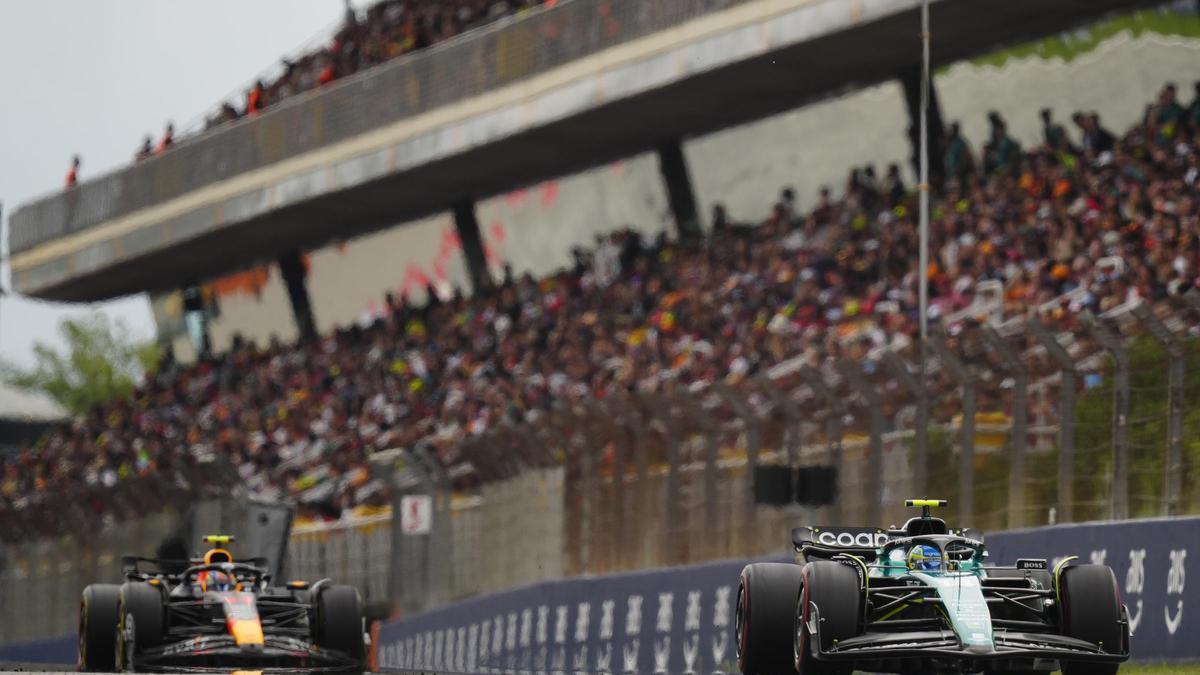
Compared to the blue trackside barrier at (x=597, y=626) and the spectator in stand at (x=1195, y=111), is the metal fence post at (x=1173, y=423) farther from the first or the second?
the spectator in stand at (x=1195, y=111)

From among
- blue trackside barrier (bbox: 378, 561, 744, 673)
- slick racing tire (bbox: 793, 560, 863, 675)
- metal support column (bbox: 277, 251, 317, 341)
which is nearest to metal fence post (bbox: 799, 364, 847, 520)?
blue trackside barrier (bbox: 378, 561, 744, 673)

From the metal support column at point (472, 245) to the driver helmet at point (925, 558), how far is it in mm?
29980

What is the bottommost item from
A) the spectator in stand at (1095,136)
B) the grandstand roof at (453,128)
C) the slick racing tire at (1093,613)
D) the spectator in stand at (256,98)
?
the slick racing tire at (1093,613)

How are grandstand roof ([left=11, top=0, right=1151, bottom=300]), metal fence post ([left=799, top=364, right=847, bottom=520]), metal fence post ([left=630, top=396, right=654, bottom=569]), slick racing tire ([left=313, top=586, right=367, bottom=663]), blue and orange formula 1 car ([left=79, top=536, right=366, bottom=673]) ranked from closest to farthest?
1. blue and orange formula 1 car ([left=79, top=536, right=366, bottom=673])
2. slick racing tire ([left=313, top=586, right=367, bottom=663])
3. metal fence post ([left=799, top=364, right=847, bottom=520])
4. metal fence post ([left=630, top=396, right=654, bottom=569])
5. grandstand roof ([left=11, top=0, right=1151, bottom=300])

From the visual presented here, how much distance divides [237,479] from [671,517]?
8.73 metres

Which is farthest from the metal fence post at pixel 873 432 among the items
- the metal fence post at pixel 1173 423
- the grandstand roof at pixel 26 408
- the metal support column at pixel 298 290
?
the grandstand roof at pixel 26 408

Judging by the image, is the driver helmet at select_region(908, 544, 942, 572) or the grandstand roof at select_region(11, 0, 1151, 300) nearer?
the driver helmet at select_region(908, 544, 942, 572)

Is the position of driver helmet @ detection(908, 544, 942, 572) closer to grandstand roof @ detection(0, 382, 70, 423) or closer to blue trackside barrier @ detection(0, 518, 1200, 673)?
blue trackside barrier @ detection(0, 518, 1200, 673)

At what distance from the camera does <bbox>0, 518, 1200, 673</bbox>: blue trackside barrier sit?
43.9 feet

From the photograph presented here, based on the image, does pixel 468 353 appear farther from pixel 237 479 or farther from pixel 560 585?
pixel 560 585

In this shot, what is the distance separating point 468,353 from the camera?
110ft

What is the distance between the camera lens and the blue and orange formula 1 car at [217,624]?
50.7 feet

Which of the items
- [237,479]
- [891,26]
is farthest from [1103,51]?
[237,479]

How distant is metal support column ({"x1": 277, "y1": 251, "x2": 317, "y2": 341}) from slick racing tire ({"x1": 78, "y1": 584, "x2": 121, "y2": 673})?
3075 centimetres
